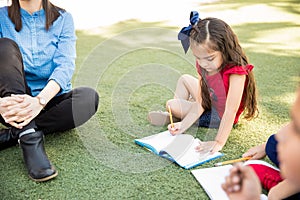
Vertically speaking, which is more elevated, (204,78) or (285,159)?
(285,159)

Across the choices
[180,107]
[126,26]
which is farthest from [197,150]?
[126,26]

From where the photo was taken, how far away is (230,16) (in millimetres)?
3855

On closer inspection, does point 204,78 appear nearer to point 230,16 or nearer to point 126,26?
point 126,26

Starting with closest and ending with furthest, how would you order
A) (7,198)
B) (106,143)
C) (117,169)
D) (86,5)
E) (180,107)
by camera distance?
(7,198)
(117,169)
(106,143)
(180,107)
(86,5)

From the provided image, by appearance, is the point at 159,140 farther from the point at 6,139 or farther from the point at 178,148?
the point at 6,139

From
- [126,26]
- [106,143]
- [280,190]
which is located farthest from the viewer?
[126,26]

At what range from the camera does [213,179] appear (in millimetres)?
1236

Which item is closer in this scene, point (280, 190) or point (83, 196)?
point (280, 190)

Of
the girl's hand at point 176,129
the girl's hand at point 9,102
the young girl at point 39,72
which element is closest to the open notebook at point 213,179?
the girl's hand at point 176,129

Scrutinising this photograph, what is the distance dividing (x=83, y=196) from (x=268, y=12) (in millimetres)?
3326

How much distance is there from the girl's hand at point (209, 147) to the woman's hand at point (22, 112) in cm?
60

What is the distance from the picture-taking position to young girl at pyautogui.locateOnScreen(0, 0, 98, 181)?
1.31 m

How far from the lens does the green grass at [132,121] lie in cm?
122

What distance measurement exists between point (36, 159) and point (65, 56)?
41 centimetres
